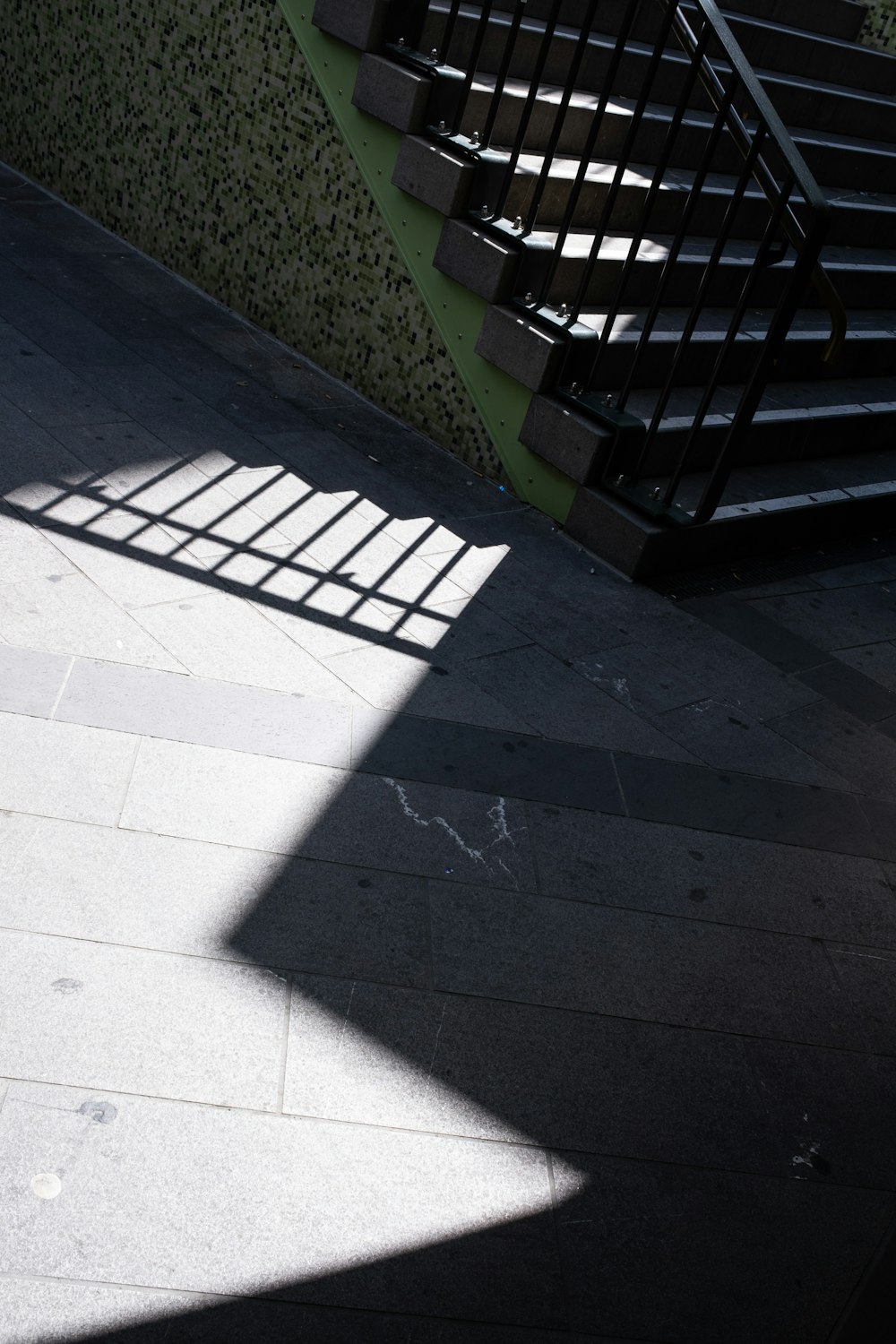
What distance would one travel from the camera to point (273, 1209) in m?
2.38

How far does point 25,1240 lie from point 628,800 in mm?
2244

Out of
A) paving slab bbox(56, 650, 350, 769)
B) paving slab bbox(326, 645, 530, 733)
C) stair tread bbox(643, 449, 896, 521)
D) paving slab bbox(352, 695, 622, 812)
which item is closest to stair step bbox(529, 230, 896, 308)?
stair tread bbox(643, 449, 896, 521)

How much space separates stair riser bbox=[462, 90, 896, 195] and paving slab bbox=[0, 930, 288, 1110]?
444 centimetres

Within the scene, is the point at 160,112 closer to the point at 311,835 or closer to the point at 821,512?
the point at 821,512

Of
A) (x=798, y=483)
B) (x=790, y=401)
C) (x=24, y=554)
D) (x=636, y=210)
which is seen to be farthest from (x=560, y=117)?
(x=24, y=554)

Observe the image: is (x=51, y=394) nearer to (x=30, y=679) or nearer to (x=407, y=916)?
(x=30, y=679)

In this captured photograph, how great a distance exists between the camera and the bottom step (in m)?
5.25

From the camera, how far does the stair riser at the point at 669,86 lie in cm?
615

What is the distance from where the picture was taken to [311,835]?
3.36 meters

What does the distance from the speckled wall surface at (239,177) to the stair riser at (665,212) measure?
73cm

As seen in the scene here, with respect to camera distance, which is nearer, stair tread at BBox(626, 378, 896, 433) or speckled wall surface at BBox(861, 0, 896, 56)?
stair tread at BBox(626, 378, 896, 433)

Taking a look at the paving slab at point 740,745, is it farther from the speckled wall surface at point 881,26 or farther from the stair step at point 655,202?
the speckled wall surface at point 881,26

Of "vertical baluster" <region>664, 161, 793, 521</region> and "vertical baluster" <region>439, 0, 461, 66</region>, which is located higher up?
"vertical baluster" <region>439, 0, 461, 66</region>

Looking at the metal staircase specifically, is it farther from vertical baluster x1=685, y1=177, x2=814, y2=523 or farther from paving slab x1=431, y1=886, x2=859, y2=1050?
paving slab x1=431, y1=886, x2=859, y2=1050
